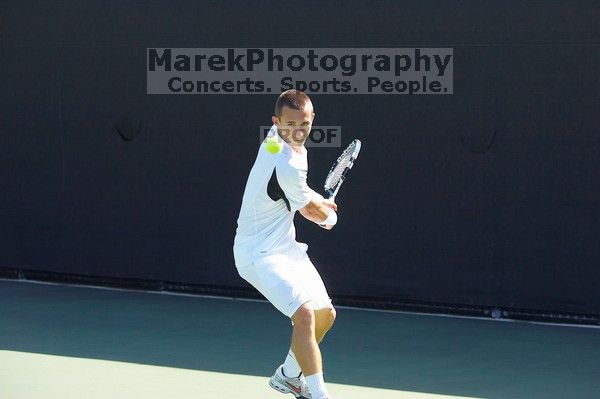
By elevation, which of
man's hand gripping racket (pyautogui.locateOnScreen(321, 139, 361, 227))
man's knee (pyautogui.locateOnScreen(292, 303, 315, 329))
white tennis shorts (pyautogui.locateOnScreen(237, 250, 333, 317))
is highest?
man's hand gripping racket (pyautogui.locateOnScreen(321, 139, 361, 227))

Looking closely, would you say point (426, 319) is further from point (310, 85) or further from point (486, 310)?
point (310, 85)

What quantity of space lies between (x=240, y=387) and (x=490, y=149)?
2.66 meters

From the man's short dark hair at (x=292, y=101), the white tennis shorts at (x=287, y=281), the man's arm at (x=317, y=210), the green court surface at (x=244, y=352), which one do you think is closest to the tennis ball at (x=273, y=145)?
the man's short dark hair at (x=292, y=101)

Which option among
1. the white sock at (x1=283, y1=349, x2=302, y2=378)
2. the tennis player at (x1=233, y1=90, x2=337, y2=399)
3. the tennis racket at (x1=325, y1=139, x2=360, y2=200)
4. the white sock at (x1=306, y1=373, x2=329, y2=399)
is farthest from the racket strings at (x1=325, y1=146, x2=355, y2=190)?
the white sock at (x1=306, y1=373, x2=329, y2=399)

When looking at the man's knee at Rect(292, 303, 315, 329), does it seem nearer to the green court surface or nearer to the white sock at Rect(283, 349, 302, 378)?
the white sock at Rect(283, 349, 302, 378)

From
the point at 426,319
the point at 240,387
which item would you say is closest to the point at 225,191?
the point at 426,319

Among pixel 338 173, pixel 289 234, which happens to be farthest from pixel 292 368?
pixel 338 173

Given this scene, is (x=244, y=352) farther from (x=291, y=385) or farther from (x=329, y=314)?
(x=329, y=314)

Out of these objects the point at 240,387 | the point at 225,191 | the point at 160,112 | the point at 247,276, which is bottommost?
the point at 240,387

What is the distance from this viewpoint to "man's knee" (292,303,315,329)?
5656mm

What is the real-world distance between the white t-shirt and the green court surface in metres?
0.79

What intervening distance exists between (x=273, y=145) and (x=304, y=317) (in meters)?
0.76

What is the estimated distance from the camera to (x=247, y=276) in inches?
230

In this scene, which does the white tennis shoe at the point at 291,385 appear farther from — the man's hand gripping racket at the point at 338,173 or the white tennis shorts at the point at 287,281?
the man's hand gripping racket at the point at 338,173
